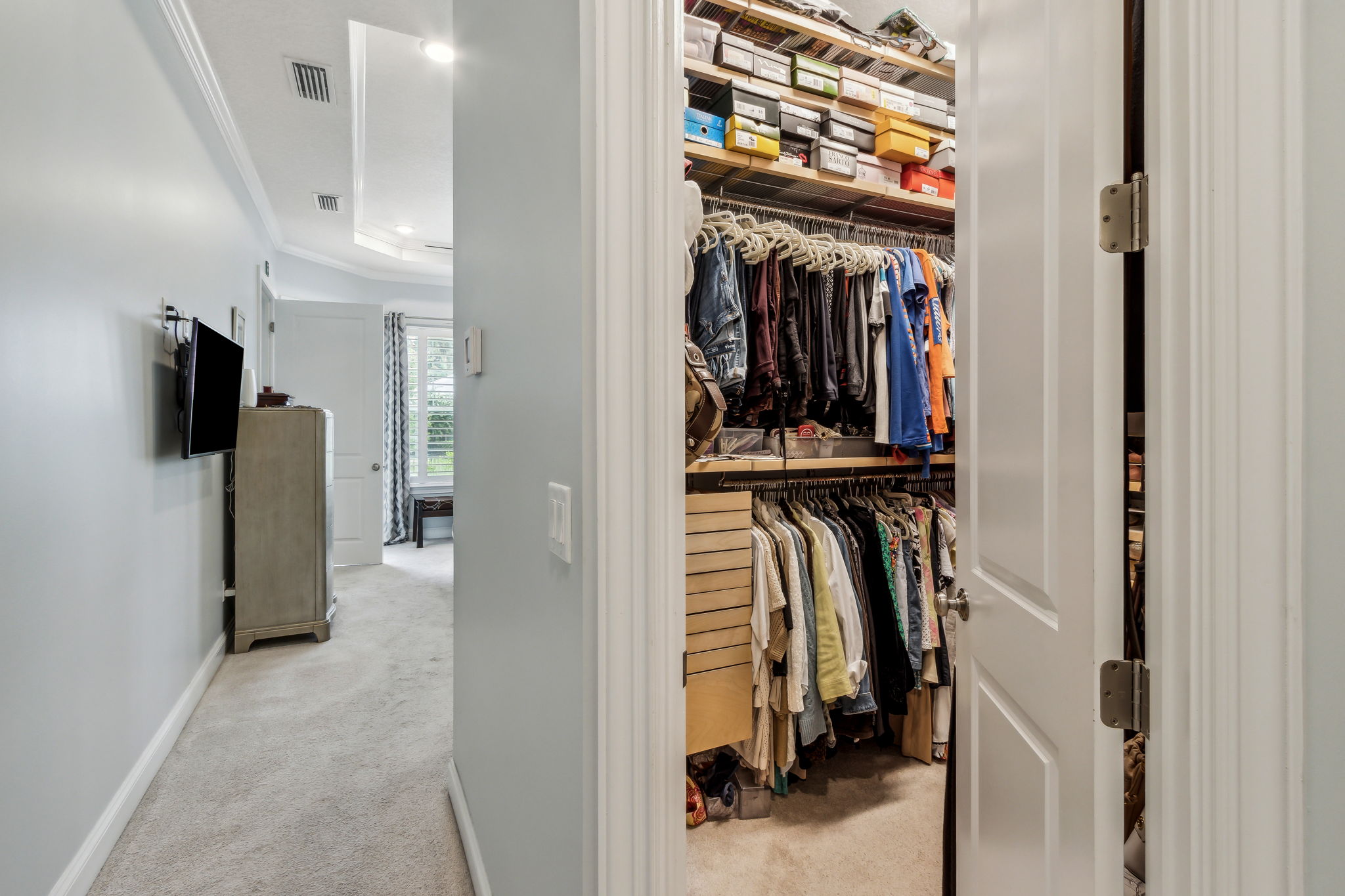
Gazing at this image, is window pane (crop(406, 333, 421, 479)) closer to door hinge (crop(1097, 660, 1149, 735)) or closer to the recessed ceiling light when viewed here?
the recessed ceiling light

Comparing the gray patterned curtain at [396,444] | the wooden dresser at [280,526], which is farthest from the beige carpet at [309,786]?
the gray patterned curtain at [396,444]

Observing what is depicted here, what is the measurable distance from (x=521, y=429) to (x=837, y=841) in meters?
1.54

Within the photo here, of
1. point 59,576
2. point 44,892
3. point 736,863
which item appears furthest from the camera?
point 736,863

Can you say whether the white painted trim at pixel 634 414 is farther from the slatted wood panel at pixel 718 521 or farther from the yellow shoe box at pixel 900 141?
the yellow shoe box at pixel 900 141

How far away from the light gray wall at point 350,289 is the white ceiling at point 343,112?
0.66 feet

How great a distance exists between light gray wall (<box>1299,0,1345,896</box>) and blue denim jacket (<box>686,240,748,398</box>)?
58.7 inches

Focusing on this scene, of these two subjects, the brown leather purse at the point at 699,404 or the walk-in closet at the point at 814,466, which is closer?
the brown leather purse at the point at 699,404

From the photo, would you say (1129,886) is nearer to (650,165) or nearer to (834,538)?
(650,165)

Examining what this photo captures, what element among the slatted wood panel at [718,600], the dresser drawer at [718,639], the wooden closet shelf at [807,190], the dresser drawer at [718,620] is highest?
the wooden closet shelf at [807,190]

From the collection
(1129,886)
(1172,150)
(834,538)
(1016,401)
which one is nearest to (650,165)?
(1172,150)

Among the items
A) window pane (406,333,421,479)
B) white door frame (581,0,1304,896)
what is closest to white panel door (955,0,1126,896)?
white door frame (581,0,1304,896)

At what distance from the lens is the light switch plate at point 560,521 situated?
0.87 m

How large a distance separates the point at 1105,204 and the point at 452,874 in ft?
6.54

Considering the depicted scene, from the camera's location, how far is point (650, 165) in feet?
2.49
